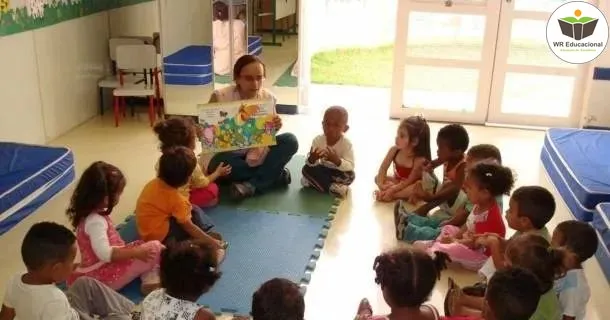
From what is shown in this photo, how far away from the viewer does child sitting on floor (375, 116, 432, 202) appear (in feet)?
12.8

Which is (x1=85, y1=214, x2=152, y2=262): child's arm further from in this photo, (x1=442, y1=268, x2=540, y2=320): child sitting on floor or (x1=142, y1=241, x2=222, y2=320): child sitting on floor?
(x1=442, y1=268, x2=540, y2=320): child sitting on floor

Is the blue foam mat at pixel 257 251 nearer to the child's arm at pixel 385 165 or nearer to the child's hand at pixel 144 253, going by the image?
the child's hand at pixel 144 253

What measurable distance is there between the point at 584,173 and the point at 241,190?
208 cm

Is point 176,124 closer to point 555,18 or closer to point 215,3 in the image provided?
point 215,3

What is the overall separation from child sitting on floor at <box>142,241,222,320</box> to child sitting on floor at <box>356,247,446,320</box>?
1.95ft

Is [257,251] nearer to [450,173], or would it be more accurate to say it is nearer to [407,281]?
[450,173]

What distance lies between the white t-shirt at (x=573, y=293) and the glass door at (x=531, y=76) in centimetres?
381

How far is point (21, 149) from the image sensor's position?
388 cm

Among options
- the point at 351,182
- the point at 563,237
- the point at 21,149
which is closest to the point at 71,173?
the point at 21,149

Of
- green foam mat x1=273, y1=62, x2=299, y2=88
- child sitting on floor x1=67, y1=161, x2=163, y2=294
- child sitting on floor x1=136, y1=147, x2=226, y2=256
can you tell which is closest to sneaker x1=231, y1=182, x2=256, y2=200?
child sitting on floor x1=136, y1=147, x2=226, y2=256

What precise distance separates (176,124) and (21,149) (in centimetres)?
117

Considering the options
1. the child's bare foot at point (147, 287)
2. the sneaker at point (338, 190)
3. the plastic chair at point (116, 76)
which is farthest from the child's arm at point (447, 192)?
the plastic chair at point (116, 76)

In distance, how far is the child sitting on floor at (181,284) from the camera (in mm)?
2012

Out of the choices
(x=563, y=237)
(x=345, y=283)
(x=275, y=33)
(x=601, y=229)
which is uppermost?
(x=275, y=33)
